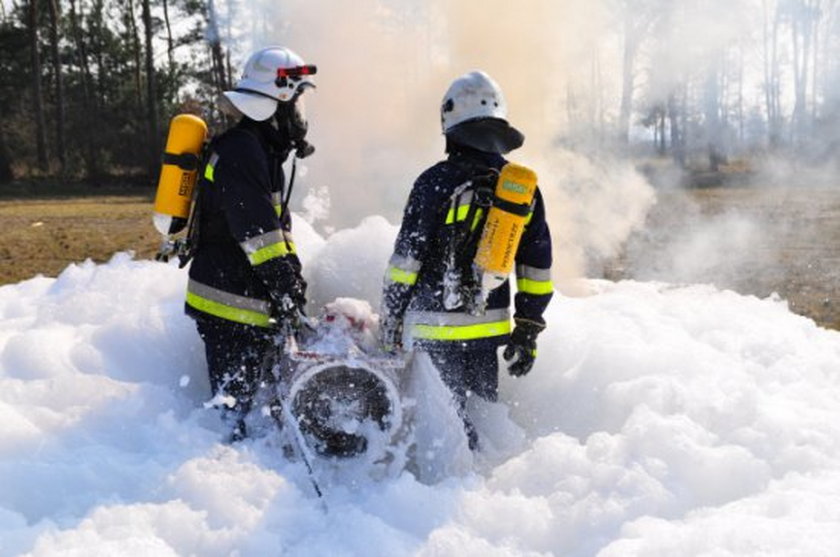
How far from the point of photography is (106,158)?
81.7 feet

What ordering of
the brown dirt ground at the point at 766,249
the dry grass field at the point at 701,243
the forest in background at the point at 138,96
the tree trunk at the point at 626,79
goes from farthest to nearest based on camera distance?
the forest in background at the point at 138,96
the tree trunk at the point at 626,79
the dry grass field at the point at 701,243
the brown dirt ground at the point at 766,249

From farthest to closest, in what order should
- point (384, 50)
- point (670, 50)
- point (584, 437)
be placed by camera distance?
point (670, 50)
point (384, 50)
point (584, 437)

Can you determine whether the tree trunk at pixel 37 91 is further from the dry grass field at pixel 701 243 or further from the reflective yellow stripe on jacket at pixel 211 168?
the reflective yellow stripe on jacket at pixel 211 168

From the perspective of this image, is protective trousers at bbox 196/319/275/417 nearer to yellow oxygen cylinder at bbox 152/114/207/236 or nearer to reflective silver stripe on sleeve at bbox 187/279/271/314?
reflective silver stripe on sleeve at bbox 187/279/271/314

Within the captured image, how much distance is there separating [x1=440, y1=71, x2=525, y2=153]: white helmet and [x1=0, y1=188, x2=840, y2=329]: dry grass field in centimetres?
426

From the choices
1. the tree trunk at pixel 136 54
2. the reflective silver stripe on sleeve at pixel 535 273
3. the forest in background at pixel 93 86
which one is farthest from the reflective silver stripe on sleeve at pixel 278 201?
the tree trunk at pixel 136 54

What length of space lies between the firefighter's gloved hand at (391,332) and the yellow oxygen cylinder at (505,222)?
438mm

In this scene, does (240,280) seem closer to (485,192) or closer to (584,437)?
(485,192)

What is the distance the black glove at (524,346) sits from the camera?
3520 millimetres

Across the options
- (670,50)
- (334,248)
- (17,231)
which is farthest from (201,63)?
(334,248)

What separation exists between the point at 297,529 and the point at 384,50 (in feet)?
20.0

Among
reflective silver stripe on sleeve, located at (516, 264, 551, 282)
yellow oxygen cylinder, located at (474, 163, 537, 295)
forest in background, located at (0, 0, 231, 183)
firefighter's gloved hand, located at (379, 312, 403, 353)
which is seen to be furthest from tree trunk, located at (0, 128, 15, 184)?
yellow oxygen cylinder, located at (474, 163, 537, 295)

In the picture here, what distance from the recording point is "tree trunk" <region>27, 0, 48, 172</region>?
2219cm

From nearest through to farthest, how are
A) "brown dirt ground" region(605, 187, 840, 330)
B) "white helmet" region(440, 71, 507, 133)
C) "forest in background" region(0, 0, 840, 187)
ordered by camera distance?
"white helmet" region(440, 71, 507, 133) → "brown dirt ground" region(605, 187, 840, 330) → "forest in background" region(0, 0, 840, 187)
